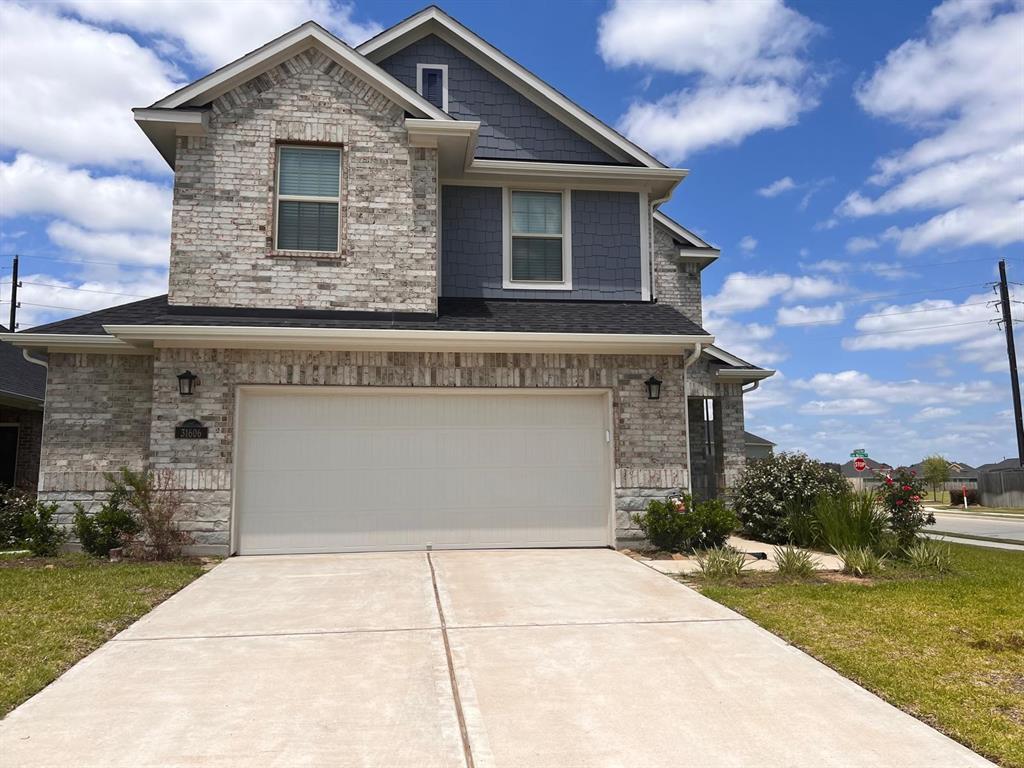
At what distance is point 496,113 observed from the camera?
13.5 m

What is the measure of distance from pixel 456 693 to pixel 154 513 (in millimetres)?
6575

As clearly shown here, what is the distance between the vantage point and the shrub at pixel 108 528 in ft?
32.8

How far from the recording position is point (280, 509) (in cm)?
1056

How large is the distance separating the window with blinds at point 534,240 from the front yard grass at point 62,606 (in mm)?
6756

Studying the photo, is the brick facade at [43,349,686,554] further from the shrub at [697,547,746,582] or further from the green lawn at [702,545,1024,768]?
the green lawn at [702,545,1024,768]

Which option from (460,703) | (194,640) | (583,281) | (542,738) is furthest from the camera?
(583,281)

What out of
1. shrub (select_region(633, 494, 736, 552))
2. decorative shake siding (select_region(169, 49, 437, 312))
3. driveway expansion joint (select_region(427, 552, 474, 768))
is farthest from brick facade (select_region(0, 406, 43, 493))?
shrub (select_region(633, 494, 736, 552))

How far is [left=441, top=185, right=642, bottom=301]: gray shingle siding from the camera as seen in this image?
12586 millimetres

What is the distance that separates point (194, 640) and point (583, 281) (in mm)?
8478

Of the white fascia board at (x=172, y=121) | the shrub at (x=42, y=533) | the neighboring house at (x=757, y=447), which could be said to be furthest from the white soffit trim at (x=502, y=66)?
the neighboring house at (x=757, y=447)

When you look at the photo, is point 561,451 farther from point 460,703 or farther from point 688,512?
point 460,703

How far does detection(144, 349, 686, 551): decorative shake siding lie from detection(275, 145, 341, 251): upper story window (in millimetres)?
1763

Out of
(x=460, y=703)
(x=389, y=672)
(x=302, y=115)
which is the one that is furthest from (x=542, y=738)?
(x=302, y=115)

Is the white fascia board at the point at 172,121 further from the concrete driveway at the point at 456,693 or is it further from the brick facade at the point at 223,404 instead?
the concrete driveway at the point at 456,693
